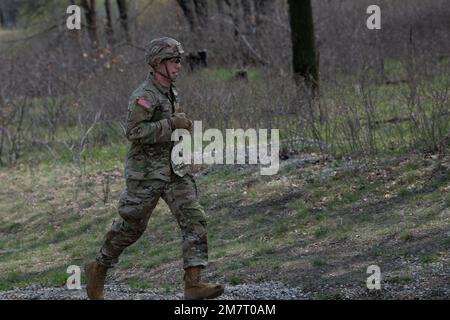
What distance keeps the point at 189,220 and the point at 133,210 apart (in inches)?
18.1

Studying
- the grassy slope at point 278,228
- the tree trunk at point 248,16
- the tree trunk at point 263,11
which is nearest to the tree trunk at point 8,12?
the tree trunk at point 248,16

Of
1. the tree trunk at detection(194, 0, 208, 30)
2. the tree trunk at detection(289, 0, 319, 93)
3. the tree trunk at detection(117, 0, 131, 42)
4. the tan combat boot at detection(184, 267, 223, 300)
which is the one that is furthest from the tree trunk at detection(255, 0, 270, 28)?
the tan combat boot at detection(184, 267, 223, 300)

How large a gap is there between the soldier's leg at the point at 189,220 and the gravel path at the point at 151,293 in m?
0.52

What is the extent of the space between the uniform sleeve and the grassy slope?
6.40 feet

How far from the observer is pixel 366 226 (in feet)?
31.5

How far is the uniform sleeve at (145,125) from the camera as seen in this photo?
274 inches

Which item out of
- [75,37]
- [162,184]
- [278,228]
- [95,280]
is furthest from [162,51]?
[75,37]

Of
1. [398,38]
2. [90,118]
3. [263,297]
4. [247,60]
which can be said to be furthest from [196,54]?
[263,297]

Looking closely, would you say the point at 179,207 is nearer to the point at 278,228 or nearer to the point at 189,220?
the point at 189,220

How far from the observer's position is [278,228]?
10.2 m

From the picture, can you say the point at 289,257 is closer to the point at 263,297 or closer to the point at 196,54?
the point at 263,297

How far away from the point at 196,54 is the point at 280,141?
11.8 metres

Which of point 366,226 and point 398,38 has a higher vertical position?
point 398,38

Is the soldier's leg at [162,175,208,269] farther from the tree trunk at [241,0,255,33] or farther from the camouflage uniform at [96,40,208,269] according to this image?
the tree trunk at [241,0,255,33]
